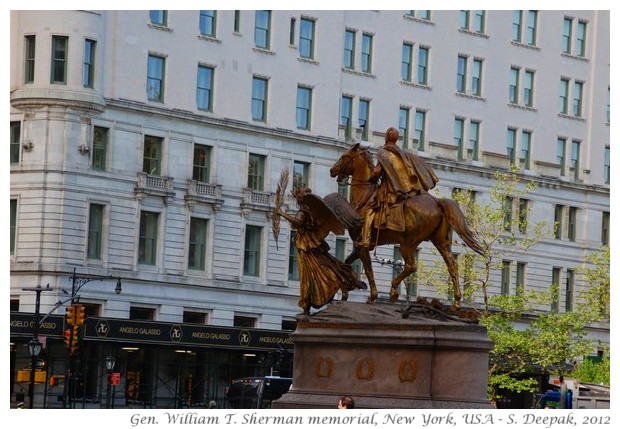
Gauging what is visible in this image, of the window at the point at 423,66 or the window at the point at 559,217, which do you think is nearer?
the window at the point at 423,66

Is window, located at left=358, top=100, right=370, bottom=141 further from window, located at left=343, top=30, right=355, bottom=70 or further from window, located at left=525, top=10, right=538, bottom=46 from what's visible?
window, located at left=525, top=10, right=538, bottom=46

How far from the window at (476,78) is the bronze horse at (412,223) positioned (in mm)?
65451

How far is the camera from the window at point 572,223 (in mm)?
108562

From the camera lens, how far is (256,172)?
9031 centimetres

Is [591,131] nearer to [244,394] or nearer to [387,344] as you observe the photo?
[244,394]

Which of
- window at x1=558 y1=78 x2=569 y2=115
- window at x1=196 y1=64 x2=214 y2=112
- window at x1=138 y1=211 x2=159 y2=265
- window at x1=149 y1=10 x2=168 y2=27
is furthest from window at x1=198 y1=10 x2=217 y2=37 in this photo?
window at x1=558 y1=78 x2=569 y2=115

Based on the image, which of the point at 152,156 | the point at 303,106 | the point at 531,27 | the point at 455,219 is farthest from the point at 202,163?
the point at 455,219

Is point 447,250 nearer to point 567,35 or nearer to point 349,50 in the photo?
point 349,50

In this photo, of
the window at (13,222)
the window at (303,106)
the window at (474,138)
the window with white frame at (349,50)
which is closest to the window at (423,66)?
the window at (474,138)

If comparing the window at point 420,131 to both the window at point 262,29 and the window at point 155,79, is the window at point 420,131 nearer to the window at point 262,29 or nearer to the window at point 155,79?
the window at point 262,29

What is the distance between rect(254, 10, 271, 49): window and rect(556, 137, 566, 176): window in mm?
24525

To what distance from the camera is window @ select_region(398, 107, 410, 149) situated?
9719 centimetres

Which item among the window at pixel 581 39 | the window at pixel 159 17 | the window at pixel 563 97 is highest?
the window at pixel 581 39
